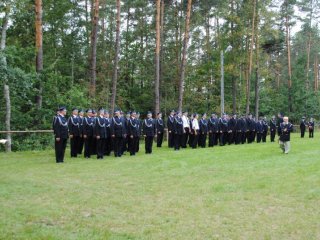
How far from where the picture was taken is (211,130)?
23.4 meters

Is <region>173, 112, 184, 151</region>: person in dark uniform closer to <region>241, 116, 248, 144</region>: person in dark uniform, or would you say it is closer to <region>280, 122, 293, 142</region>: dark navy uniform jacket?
<region>280, 122, 293, 142</region>: dark navy uniform jacket

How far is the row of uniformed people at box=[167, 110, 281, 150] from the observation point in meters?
21.5

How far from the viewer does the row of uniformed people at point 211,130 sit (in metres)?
21.5

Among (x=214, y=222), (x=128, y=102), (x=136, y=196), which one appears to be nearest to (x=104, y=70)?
(x=128, y=102)

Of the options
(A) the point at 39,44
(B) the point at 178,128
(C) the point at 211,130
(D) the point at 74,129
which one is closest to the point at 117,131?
(D) the point at 74,129

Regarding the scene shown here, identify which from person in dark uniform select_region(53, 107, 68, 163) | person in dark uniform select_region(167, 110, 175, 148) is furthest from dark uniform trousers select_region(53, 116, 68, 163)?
person in dark uniform select_region(167, 110, 175, 148)

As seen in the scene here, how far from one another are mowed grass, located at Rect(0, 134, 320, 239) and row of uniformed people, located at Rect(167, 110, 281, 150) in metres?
7.12

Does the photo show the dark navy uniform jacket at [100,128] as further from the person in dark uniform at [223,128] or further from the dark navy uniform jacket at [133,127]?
the person in dark uniform at [223,128]

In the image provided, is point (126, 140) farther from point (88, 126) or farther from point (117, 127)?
point (88, 126)

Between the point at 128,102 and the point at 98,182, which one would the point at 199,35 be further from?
the point at 98,182

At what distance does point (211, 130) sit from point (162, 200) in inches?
594

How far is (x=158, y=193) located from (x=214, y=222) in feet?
8.38

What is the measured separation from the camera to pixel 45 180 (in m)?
11.1

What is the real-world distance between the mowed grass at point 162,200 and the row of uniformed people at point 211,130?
712cm
